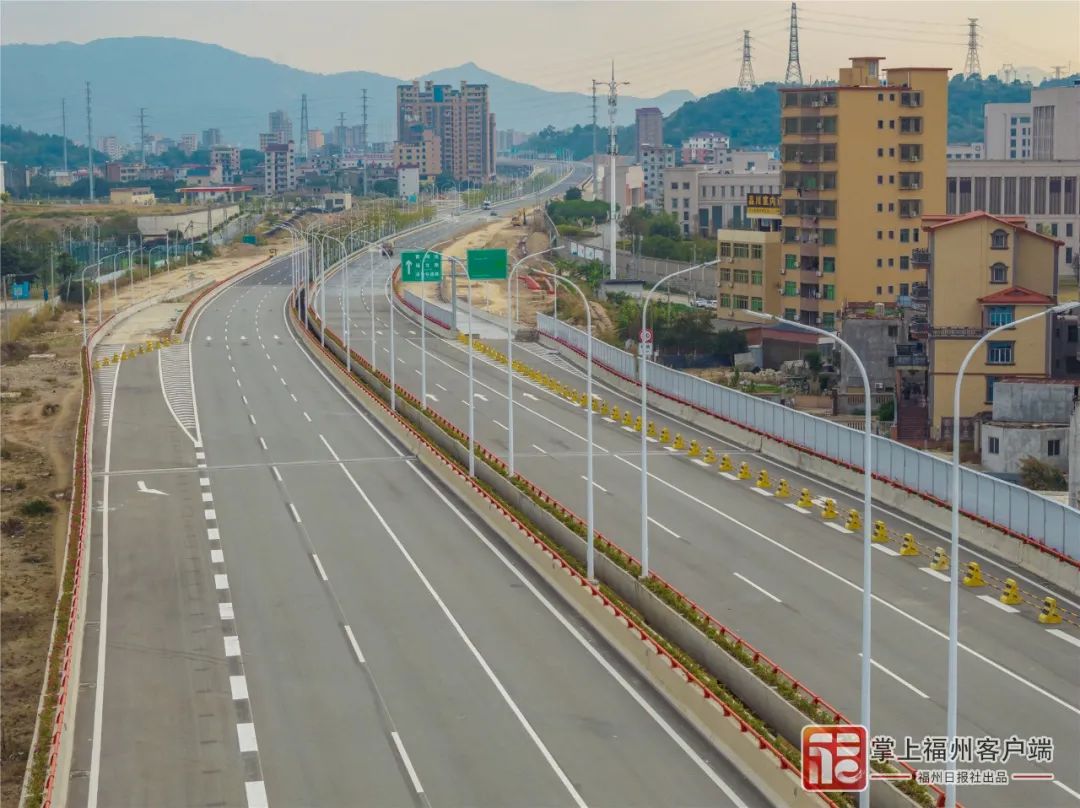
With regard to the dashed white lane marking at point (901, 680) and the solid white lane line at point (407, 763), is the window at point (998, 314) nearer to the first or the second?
the dashed white lane marking at point (901, 680)

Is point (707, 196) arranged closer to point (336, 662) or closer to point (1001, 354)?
point (1001, 354)

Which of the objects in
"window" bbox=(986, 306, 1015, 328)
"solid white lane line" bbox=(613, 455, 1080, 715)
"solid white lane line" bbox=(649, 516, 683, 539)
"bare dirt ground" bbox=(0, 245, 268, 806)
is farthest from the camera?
"window" bbox=(986, 306, 1015, 328)

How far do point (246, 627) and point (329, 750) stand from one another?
29.3 feet

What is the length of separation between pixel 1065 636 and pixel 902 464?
13.8 m

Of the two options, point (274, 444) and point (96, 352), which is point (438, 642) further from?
point (96, 352)

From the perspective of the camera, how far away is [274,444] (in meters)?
63.8

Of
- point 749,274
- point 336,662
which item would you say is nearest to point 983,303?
point 749,274

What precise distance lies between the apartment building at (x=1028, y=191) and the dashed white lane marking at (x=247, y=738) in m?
113

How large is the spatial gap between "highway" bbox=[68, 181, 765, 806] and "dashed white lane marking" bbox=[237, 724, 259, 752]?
0.25 ft

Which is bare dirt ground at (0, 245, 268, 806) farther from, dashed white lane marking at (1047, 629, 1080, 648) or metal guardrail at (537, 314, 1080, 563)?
metal guardrail at (537, 314, 1080, 563)

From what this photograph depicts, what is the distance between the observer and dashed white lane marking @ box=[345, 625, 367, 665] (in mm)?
35719

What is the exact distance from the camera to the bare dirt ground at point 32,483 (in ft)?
126

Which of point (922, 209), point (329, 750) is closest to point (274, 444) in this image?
point (329, 750)

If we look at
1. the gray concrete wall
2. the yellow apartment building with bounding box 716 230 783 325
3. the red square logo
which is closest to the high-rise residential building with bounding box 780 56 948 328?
the yellow apartment building with bounding box 716 230 783 325
